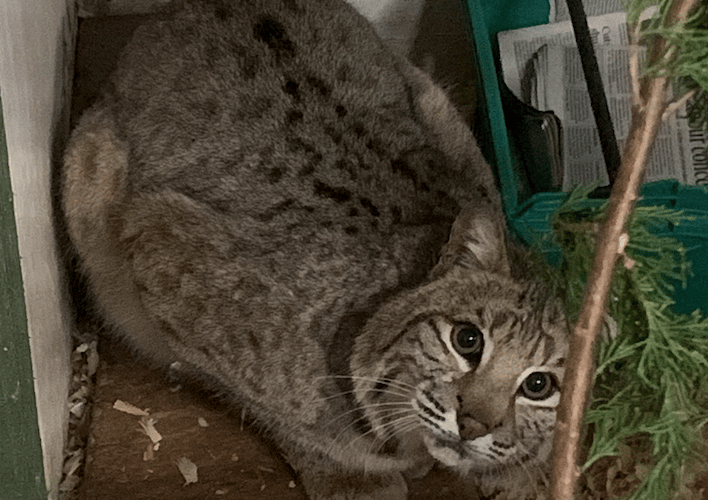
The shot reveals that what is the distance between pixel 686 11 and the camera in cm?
83

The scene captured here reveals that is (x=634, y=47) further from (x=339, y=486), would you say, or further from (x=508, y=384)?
(x=339, y=486)

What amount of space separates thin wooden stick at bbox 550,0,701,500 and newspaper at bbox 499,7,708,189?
1232 millimetres

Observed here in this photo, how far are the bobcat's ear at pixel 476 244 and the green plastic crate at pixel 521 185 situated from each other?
66 millimetres

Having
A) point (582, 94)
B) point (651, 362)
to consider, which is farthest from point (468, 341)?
point (582, 94)

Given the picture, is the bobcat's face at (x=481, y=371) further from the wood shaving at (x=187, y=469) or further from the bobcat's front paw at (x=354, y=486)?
the wood shaving at (x=187, y=469)

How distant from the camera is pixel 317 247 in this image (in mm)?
1581

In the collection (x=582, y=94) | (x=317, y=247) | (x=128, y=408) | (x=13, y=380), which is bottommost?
(x=128, y=408)

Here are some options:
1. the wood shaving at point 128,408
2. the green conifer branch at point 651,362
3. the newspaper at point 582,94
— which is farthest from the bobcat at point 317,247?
the newspaper at point 582,94

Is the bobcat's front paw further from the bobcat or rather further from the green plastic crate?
the green plastic crate

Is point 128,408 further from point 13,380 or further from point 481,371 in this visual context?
point 481,371

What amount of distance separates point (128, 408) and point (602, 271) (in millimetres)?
1307

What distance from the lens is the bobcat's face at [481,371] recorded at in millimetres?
1376

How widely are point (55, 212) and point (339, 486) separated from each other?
2.64ft

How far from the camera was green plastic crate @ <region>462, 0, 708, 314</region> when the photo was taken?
5.61 feet
